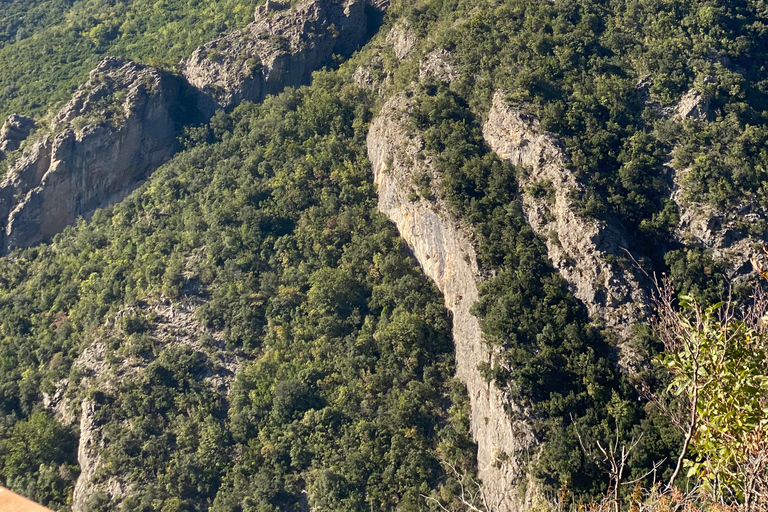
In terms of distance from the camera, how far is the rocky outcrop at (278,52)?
257 ft

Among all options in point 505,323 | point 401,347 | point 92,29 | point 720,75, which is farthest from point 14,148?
point 720,75

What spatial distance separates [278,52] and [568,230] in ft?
139

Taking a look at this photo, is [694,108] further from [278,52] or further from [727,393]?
[727,393]

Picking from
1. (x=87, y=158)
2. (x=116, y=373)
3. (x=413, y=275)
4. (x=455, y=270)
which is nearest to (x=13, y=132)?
(x=87, y=158)

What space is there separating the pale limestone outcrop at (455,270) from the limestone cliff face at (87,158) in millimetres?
25770

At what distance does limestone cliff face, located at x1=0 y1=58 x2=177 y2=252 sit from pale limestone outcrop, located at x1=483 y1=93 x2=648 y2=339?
1526 inches

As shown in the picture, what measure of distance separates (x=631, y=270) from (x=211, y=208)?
3787 cm

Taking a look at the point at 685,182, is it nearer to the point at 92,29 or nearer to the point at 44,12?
the point at 92,29

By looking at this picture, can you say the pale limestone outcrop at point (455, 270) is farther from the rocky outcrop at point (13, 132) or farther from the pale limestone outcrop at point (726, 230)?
the rocky outcrop at point (13, 132)

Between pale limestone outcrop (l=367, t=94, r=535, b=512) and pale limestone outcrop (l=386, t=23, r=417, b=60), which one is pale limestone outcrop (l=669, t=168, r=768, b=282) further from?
pale limestone outcrop (l=386, t=23, r=417, b=60)

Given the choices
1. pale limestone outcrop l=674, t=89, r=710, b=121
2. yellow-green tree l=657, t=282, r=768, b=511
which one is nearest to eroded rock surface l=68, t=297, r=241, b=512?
pale limestone outcrop l=674, t=89, r=710, b=121

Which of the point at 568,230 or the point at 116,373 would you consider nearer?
the point at 568,230

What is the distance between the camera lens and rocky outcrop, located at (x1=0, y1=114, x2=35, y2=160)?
77.7 meters

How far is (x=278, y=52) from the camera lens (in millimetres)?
78188
